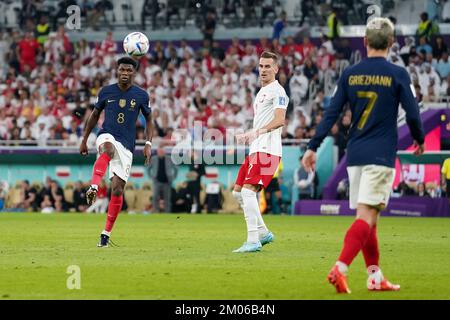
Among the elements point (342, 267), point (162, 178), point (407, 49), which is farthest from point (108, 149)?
point (407, 49)

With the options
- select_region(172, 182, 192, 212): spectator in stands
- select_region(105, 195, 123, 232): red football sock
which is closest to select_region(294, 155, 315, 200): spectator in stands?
select_region(172, 182, 192, 212): spectator in stands

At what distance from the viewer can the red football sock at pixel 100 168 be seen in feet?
52.6

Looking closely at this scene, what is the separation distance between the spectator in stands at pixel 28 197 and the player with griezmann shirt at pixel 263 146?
Result: 62.0 feet

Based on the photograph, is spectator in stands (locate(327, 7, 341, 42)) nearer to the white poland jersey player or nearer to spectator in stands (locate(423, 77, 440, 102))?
spectator in stands (locate(423, 77, 440, 102))

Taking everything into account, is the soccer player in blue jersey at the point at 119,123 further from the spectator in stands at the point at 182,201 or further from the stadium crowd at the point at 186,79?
the stadium crowd at the point at 186,79

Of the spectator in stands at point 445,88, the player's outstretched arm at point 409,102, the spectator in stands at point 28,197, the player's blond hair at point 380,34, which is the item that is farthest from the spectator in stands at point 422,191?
the player's blond hair at point 380,34

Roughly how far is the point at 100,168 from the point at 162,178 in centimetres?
1515

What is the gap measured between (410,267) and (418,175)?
55.2ft

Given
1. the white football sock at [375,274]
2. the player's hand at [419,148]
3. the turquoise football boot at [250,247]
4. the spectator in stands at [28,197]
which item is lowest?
the spectator in stands at [28,197]

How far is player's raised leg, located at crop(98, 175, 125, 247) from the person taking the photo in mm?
15906

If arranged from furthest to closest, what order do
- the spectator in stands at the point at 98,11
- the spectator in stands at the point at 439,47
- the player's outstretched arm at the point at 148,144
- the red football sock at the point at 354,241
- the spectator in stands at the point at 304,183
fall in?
the spectator in stands at the point at 98,11 → the spectator in stands at the point at 439,47 → the spectator in stands at the point at 304,183 → the player's outstretched arm at the point at 148,144 → the red football sock at the point at 354,241

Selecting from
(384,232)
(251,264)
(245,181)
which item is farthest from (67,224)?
(251,264)

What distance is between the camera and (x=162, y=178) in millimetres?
31328

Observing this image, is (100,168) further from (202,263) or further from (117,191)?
(202,263)
